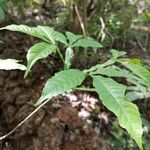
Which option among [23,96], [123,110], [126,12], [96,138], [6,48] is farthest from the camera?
[126,12]

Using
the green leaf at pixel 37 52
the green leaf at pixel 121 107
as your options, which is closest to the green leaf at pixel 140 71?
the green leaf at pixel 121 107

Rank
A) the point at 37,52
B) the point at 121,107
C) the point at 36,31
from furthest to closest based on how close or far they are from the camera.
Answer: the point at 36,31 < the point at 37,52 < the point at 121,107

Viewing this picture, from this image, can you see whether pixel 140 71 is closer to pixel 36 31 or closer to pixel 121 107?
pixel 121 107

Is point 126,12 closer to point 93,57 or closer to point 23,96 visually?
point 93,57

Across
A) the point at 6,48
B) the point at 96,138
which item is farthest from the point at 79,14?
the point at 96,138

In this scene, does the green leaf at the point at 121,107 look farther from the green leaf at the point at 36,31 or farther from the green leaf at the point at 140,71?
the green leaf at the point at 36,31

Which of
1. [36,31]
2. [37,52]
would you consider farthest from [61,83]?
[36,31]
